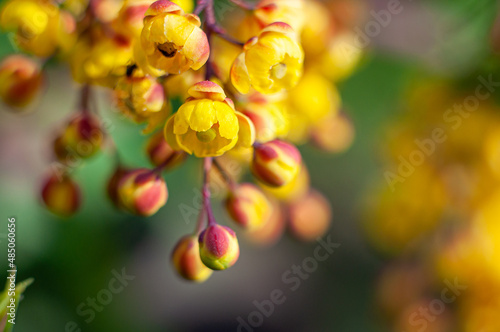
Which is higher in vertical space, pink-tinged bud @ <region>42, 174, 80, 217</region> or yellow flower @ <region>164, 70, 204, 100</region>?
yellow flower @ <region>164, 70, 204, 100</region>

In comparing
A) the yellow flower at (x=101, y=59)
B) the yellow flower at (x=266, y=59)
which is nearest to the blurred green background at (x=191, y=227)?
the yellow flower at (x=101, y=59)

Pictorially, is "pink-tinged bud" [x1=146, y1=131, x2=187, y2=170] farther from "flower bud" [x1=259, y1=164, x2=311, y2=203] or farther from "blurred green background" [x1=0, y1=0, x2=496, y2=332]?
"blurred green background" [x1=0, y1=0, x2=496, y2=332]

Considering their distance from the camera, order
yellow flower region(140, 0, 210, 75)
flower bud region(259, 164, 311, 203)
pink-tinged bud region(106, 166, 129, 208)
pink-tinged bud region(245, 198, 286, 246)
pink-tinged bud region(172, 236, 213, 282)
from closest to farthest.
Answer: yellow flower region(140, 0, 210, 75) → pink-tinged bud region(172, 236, 213, 282) → pink-tinged bud region(106, 166, 129, 208) → flower bud region(259, 164, 311, 203) → pink-tinged bud region(245, 198, 286, 246)

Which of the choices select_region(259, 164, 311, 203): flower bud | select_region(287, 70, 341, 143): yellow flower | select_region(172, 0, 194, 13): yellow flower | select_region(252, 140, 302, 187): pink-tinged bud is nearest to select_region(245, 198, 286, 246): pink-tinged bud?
select_region(259, 164, 311, 203): flower bud

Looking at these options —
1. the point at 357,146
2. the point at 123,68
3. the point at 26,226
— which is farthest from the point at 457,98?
the point at 26,226

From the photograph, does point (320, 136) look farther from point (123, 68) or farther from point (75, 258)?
point (75, 258)

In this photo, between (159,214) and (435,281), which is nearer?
(435,281)

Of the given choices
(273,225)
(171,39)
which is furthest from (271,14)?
(273,225)
